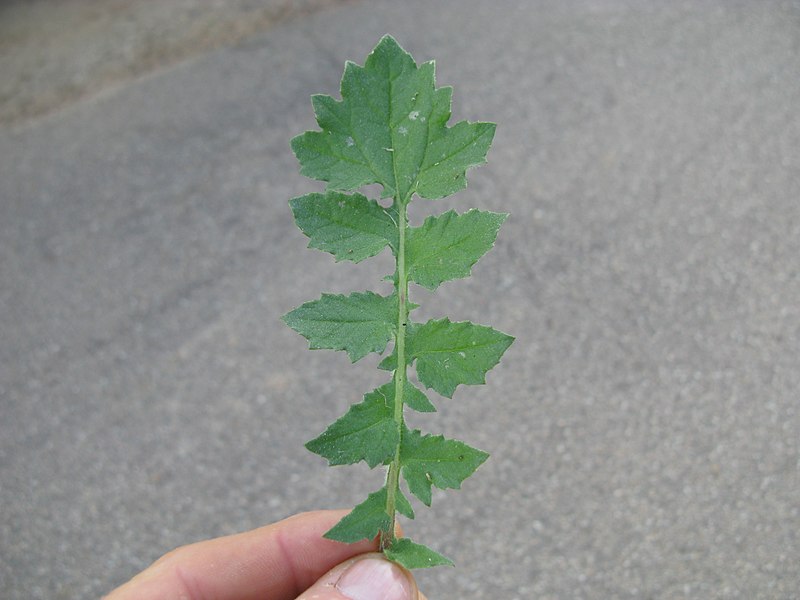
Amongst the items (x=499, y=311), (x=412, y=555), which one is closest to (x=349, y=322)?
(x=412, y=555)

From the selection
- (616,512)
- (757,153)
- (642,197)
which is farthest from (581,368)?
(757,153)

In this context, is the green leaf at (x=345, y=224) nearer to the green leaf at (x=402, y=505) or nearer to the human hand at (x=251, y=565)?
the green leaf at (x=402, y=505)

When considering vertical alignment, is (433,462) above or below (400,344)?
below

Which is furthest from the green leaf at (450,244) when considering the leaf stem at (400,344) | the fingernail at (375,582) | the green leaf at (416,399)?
the fingernail at (375,582)

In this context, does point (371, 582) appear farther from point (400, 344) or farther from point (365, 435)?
point (400, 344)

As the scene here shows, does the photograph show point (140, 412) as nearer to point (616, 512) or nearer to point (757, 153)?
point (616, 512)

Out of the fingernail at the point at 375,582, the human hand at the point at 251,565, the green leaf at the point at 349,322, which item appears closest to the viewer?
the green leaf at the point at 349,322

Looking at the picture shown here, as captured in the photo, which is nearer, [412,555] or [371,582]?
[412,555]
